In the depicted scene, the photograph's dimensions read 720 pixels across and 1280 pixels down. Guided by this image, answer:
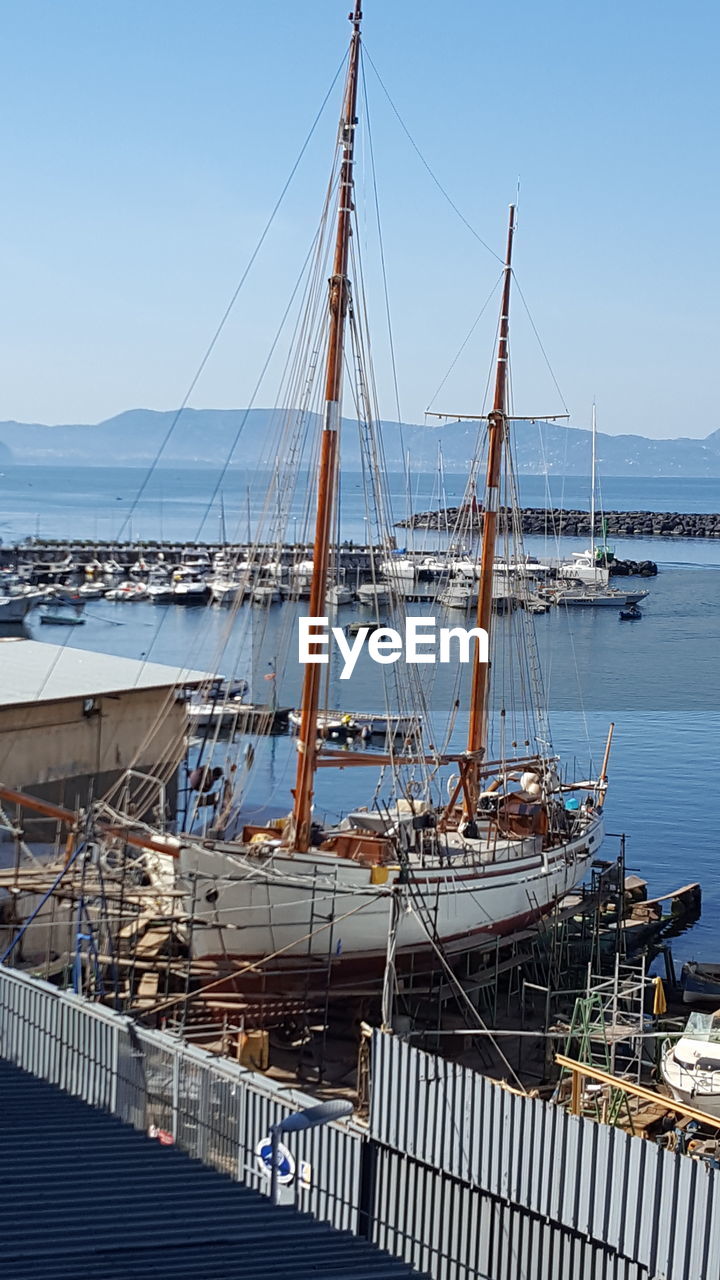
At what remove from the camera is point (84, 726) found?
29.9 meters

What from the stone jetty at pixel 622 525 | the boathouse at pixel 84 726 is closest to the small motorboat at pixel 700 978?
the boathouse at pixel 84 726

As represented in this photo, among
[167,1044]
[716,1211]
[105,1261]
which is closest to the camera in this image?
[105,1261]

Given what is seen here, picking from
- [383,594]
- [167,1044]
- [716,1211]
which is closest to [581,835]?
[167,1044]

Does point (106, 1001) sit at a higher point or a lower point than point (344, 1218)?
lower

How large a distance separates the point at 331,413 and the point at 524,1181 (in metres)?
15.5

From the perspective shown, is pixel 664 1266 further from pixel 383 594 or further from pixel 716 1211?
pixel 383 594

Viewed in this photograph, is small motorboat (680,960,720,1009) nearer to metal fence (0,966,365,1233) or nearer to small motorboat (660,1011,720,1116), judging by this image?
small motorboat (660,1011,720,1116)

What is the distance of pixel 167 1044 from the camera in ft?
39.5

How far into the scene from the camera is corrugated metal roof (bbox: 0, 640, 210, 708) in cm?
2959

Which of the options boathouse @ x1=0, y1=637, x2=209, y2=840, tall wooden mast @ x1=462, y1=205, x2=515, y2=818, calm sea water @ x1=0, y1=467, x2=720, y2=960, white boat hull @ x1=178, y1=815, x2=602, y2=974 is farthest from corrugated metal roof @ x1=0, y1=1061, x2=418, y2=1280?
tall wooden mast @ x1=462, y1=205, x2=515, y2=818

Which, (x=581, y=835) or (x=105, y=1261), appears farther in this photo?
(x=581, y=835)

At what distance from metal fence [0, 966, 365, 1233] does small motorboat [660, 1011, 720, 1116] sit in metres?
9.31

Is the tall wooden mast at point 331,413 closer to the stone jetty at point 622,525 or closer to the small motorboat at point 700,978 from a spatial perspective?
the small motorboat at point 700,978

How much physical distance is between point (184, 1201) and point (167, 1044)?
7.70 feet
